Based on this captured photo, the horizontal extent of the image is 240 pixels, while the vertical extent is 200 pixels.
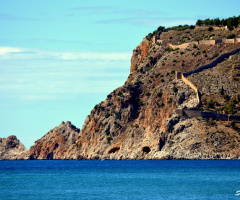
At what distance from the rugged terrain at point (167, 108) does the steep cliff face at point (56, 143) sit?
3975 millimetres

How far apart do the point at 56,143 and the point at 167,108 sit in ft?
176

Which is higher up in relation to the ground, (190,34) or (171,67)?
(190,34)

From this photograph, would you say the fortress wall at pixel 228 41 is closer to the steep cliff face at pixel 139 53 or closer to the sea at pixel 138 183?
the steep cliff face at pixel 139 53

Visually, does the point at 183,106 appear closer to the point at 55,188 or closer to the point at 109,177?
the point at 109,177

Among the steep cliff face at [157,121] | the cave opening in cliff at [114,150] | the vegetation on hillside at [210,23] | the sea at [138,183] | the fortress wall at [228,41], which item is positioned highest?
the vegetation on hillside at [210,23]

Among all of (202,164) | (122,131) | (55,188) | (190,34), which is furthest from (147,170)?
(190,34)

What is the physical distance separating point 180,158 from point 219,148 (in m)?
7.41

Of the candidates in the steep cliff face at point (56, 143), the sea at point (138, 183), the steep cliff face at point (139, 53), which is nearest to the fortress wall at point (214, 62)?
the steep cliff face at point (139, 53)

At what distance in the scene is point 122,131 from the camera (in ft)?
460

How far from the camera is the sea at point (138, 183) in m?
68.8

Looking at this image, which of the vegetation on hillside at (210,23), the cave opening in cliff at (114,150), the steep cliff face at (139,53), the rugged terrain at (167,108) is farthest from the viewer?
the steep cliff face at (139,53)

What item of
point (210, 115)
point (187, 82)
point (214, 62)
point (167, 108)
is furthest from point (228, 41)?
point (210, 115)

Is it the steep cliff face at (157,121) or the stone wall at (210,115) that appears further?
the stone wall at (210,115)

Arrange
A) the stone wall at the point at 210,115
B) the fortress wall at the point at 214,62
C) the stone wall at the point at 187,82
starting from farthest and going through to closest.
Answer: the fortress wall at the point at 214,62, the stone wall at the point at 187,82, the stone wall at the point at 210,115
